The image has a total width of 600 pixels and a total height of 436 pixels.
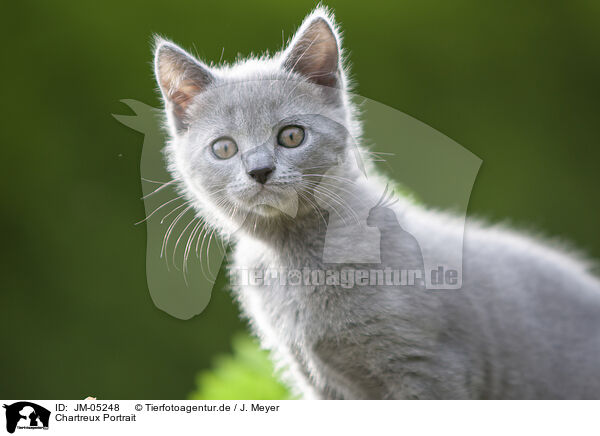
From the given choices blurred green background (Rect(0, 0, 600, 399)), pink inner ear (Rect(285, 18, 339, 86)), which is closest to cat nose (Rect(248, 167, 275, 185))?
pink inner ear (Rect(285, 18, 339, 86))

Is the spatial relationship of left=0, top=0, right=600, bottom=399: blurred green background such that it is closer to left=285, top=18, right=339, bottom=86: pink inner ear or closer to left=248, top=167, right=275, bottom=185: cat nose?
left=285, top=18, right=339, bottom=86: pink inner ear

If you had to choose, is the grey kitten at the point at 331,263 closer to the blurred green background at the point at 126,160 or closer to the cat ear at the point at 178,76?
the cat ear at the point at 178,76

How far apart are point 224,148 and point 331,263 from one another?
0.27 meters

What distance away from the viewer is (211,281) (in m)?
1.10

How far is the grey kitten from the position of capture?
992mm

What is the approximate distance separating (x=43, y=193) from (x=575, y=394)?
134cm

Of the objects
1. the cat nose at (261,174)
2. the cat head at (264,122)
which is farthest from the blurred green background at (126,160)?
the cat nose at (261,174)

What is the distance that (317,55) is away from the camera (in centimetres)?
99

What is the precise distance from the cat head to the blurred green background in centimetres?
16

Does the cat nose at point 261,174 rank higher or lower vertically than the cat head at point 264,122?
lower

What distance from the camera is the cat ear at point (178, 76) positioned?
975 millimetres

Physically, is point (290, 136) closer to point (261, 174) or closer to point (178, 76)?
point (261, 174)
